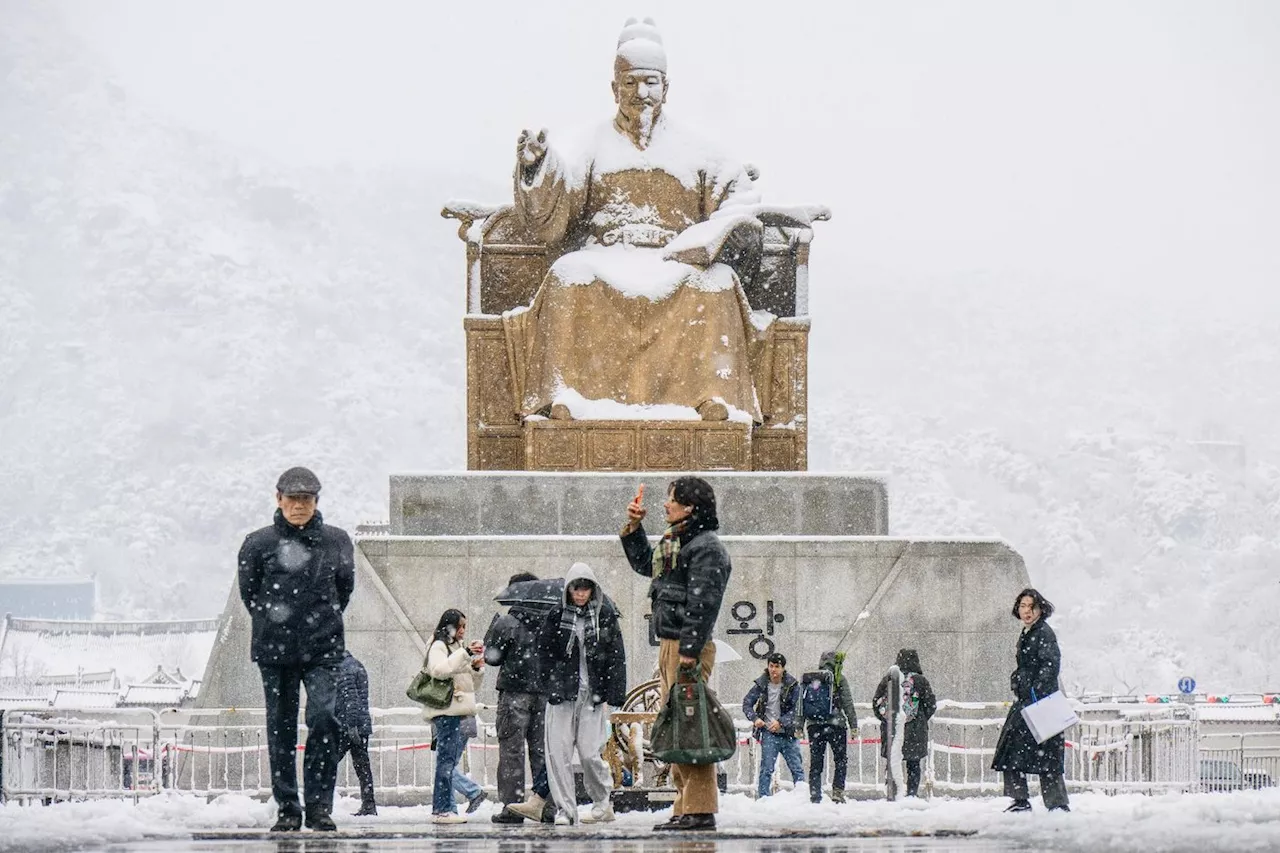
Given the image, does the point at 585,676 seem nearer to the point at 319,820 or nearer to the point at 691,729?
the point at 691,729

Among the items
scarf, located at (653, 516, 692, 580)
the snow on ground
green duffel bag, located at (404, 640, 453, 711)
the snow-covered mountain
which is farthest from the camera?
the snow-covered mountain

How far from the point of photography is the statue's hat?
12508 millimetres

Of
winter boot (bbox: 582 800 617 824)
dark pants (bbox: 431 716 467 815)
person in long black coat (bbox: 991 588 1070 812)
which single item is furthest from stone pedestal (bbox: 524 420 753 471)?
winter boot (bbox: 582 800 617 824)

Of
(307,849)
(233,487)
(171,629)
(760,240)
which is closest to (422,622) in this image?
(760,240)

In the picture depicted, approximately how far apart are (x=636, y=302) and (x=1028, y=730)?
414 centimetres

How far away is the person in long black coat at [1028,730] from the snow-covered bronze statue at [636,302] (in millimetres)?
3231

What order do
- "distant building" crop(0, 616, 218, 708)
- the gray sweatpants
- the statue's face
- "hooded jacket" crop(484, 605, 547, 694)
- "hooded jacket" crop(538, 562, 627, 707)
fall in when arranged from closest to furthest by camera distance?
the gray sweatpants < "hooded jacket" crop(538, 562, 627, 707) < "hooded jacket" crop(484, 605, 547, 694) < the statue's face < "distant building" crop(0, 616, 218, 708)

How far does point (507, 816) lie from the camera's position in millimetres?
7848

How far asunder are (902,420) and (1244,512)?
17.5 metres

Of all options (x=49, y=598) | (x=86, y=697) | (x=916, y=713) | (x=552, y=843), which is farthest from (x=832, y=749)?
(x=49, y=598)

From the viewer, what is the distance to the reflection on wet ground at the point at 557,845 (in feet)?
20.3

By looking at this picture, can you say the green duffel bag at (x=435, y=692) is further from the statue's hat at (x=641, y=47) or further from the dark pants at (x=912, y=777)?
the statue's hat at (x=641, y=47)

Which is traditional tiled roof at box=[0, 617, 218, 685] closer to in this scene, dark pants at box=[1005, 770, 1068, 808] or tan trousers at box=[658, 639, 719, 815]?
dark pants at box=[1005, 770, 1068, 808]

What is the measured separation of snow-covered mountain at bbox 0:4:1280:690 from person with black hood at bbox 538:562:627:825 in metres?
77.7
